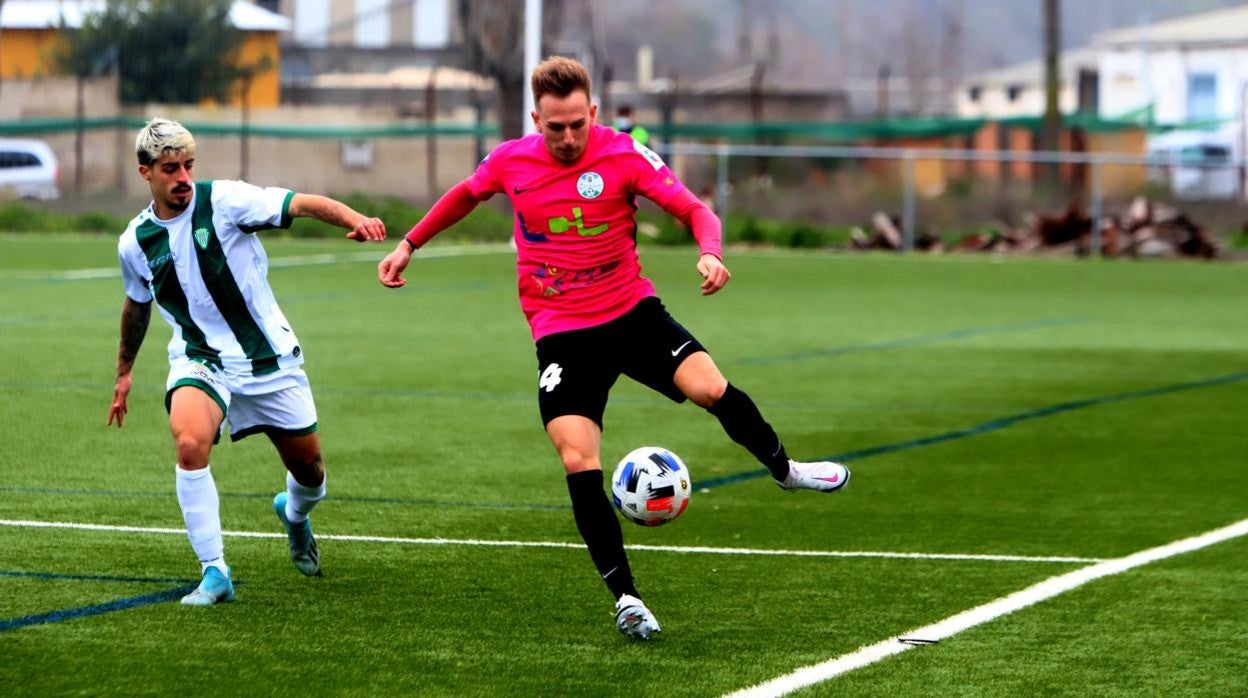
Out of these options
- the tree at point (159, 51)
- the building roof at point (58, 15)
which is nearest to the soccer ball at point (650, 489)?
the tree at point (159, 51)

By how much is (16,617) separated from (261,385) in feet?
3.68

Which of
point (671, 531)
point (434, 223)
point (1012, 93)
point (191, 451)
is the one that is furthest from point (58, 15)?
point (1012, 93)

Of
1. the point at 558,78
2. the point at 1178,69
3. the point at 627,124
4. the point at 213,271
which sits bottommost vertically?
the point at 213,271

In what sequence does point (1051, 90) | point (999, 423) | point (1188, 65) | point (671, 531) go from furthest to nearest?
point (1188, 65) → point (1051, 90) → point (999, 423) → point (671, 531)

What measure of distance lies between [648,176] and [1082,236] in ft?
92.7

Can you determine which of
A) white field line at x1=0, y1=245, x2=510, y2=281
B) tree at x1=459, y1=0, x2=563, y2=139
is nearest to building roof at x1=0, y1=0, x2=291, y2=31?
tree at x1=459, y1=0, x2=563, y2=139

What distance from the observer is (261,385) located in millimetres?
7238

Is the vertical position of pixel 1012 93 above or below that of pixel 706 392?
above

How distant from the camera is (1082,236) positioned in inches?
1352

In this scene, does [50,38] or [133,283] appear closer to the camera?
[133,283]

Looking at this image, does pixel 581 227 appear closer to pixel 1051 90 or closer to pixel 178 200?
pixel 178 200

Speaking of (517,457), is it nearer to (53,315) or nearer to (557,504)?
(557,504)

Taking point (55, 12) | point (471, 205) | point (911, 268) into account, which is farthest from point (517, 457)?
point (55, 12)

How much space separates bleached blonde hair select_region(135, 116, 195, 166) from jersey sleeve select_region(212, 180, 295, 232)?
0.86 feet
